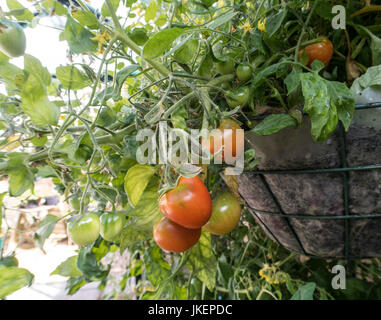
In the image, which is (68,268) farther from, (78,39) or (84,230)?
(78,39)

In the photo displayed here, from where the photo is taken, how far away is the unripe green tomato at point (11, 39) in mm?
237

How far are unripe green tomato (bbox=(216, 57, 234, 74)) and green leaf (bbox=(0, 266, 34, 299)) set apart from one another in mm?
288

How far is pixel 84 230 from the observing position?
0.26 meters

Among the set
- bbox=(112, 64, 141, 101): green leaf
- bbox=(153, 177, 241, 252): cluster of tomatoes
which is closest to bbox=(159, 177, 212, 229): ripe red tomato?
bbox=(153, 177, 241, 252): cluster of tomatoes

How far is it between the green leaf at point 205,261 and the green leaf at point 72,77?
10.1 inches

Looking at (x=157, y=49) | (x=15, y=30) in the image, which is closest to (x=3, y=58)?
(x=15, y=30)

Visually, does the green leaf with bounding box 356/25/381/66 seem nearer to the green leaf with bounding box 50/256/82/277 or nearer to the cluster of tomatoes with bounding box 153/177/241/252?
the cluster of tomatoes with bounding box 153/177/241/252

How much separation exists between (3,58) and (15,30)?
0.09m

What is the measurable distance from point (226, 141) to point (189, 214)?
0.08 m

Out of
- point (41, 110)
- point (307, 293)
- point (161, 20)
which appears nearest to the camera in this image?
point (41, 110)

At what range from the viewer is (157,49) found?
0.23 m

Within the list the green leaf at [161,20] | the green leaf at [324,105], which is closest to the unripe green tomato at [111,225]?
the green leaf at [324,105]

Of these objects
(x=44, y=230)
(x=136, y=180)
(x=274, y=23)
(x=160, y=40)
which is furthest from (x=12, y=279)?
(x=274, y=23)

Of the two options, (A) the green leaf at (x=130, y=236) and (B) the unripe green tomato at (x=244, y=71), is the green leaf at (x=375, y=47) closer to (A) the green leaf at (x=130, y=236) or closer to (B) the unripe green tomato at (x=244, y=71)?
(B) the unripe green tomato at (x=244, y=71)
